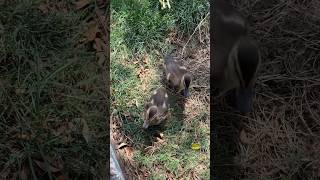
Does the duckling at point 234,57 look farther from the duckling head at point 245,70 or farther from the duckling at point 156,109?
the duckling at point 156,109

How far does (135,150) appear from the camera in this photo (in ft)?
12.6

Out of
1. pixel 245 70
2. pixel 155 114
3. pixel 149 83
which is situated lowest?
pixel 155 114

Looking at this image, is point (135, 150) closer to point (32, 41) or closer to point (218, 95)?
point (218, 95)

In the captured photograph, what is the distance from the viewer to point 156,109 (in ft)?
12.3

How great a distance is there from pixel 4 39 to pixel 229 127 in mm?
1565

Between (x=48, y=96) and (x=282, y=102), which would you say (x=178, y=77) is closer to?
(x=282, y=102)

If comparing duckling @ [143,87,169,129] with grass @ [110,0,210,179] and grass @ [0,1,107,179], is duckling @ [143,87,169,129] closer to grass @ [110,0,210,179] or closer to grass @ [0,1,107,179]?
grass @ [110,0,210,179]

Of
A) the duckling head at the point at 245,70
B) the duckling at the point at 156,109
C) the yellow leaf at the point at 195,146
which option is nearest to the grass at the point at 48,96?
the duckling at the point at 156,109

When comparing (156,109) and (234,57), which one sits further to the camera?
(156,109)

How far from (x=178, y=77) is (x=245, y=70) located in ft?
1.59

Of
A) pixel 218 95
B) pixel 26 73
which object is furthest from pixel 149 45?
pixel 26 73

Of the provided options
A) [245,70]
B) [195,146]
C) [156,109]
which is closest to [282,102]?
[245,70]

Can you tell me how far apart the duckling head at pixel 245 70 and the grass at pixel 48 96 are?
0.88 meters

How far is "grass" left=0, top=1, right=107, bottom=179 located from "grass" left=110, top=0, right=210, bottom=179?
15cm
